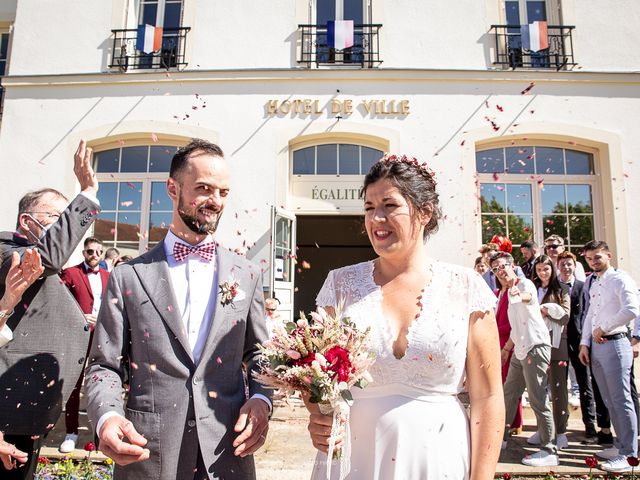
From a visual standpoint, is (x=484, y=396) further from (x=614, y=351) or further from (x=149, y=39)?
(x=149, y=39)

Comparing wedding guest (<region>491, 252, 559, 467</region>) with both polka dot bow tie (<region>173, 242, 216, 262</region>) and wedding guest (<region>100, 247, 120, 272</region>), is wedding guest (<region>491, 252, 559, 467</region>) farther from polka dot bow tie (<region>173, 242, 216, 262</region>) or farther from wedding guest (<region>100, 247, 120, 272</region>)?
wedding guest (<region>100, 247, 120, 272</region>)

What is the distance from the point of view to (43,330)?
2498mm

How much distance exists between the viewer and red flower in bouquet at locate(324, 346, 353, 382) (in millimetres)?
1661

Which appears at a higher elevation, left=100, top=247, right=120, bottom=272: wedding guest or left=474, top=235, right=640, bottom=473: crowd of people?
left=100, top=247, right=120, bottom=272: wedding guest

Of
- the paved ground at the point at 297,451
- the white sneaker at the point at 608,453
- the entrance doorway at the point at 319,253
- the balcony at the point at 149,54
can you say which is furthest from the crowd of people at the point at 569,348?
the entrance doorway at the point at 319,253

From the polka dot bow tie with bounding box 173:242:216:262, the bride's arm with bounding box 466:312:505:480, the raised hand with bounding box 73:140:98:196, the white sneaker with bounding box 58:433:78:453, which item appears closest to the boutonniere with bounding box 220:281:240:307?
the polka dot bow tie with bounding box 173:242:216:262

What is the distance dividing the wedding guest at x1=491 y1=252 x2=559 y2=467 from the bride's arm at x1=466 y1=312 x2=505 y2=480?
299 centimetres

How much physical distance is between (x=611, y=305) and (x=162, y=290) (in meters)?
4.64

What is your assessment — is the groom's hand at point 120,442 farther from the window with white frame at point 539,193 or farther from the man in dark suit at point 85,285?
the window with white frame at point 539,193

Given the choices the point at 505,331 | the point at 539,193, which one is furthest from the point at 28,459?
the point at 539,193

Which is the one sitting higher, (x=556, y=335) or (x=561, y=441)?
(x=556, y=335)

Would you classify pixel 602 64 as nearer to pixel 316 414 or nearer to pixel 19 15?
pixel 316 414

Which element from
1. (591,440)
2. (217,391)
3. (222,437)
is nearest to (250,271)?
(217,391)

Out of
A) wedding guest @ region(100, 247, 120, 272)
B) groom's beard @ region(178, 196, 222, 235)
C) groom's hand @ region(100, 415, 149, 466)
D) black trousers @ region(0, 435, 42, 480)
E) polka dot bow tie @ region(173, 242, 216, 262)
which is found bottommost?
black trousers @ region(0, 435, 42, 480)
